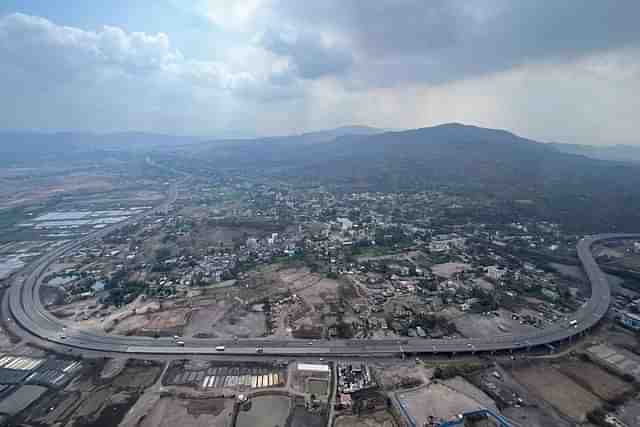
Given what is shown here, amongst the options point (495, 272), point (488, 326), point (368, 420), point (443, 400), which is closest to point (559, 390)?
point (488, 326)

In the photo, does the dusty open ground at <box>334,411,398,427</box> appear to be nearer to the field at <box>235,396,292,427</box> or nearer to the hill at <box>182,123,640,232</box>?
the field at <box>235,396,292,427</box>

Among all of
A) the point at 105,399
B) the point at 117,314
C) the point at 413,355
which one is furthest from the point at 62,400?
the point at 413,355

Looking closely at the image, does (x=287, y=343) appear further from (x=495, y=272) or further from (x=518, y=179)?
(x=518, y=179)

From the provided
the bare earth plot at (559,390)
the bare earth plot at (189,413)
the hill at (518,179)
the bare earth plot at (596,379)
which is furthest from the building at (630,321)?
the bare earth plot at (189,413)

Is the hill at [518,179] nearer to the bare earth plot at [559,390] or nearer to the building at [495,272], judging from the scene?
the building at [495,272]

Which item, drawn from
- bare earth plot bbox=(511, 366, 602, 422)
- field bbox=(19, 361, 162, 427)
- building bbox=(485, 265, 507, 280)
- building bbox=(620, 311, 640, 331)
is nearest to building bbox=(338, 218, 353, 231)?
building bbox=(485, 265, 507, 280)
